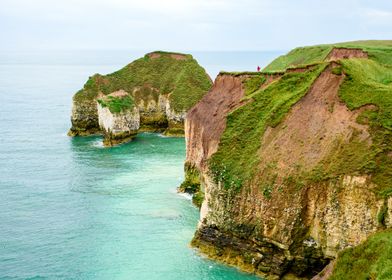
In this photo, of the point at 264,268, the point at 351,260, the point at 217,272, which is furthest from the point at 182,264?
the point at 351,260

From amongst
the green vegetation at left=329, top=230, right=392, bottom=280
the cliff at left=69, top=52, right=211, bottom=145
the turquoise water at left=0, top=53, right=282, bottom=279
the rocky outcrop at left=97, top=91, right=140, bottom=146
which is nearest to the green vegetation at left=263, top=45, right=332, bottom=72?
the cliff at left=69, top=52, right=211, bottom=145

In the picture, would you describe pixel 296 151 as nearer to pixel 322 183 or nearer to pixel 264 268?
A: pixel 322 183

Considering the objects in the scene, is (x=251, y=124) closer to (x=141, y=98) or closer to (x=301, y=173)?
(x=301, y=173)

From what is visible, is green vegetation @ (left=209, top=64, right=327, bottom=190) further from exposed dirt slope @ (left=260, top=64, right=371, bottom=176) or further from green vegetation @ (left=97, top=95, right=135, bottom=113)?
green vegetation @ (left=97, top=95, right=135, bottom=113)

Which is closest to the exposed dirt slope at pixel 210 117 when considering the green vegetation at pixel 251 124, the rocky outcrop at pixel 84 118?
the green vegetation at pixel 251 124

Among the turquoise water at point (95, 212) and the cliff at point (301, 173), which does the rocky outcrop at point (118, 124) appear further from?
the cliff at point (301, 173)

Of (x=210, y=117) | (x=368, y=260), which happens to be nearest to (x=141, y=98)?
(x=210, y=117)
